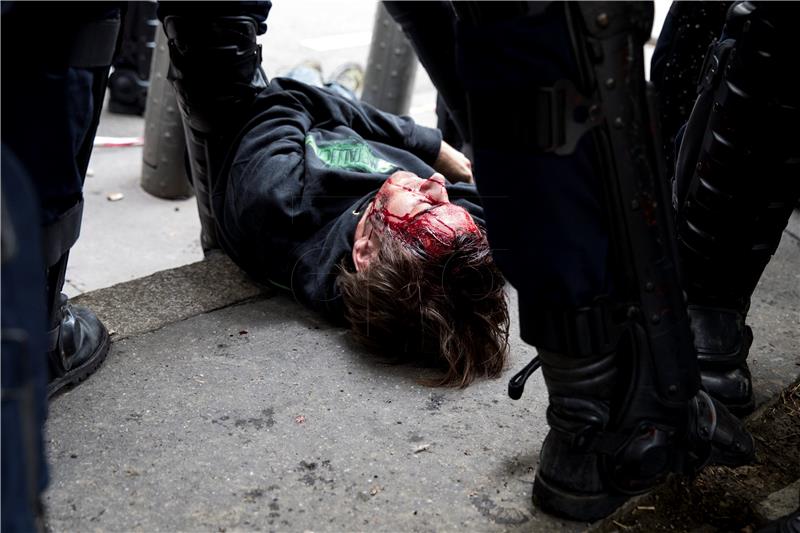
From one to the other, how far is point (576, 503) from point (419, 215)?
2.68 feet

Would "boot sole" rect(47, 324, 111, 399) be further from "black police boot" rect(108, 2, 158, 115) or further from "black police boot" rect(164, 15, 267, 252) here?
"black police boot" rect(108, 2, 158, 115)

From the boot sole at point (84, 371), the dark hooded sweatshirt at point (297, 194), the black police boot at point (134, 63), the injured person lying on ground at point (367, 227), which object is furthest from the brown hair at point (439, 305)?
the black police boot at point (134, 63)

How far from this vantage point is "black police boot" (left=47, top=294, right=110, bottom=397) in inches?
76.5

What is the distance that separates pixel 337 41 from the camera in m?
6.15

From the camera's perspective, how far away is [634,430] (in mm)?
1562

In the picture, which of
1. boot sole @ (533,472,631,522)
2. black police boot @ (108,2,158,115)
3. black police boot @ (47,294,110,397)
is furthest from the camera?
black police boot @ (108,2,158,115)

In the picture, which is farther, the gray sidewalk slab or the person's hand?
the person's hand

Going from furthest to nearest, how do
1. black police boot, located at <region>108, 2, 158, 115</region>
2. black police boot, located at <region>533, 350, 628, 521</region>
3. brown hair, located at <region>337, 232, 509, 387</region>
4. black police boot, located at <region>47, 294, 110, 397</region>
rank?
black police boot, located at <region>108, 2, 158, 115</region> → brown hair, located at <region>337, 232, 509, 387</region> → black police boot, located at <region>47, 294, 110, 397</region> → black police boot, located at <region>533, 350, 628, 521</region>

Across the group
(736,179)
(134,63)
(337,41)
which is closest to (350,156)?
(736,179)

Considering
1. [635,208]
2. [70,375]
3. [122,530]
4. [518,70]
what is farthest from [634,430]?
[70,375]

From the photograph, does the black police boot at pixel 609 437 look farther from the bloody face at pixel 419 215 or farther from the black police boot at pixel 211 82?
the black police boot at pixel 211 82

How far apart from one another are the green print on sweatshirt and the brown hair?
45cm

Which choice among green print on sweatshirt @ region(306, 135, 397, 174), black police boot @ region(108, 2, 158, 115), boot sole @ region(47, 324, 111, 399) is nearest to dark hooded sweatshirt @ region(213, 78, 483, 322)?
green print on sweatshirt @ region(306, 135, 397, 174)

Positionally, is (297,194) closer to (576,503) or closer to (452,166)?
(452,166)
